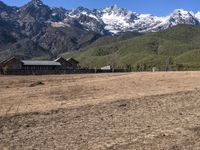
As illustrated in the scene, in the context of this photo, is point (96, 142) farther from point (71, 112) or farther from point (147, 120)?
point (71, 112)

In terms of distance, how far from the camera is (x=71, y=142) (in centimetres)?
1805

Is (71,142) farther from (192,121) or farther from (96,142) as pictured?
(192,121)

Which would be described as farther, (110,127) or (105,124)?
(105,124)

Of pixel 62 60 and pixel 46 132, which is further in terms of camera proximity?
pixel 62 60

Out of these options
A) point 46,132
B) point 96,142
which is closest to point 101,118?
point 46,132

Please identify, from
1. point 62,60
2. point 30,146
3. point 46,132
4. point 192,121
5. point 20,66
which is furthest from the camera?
point 62,60

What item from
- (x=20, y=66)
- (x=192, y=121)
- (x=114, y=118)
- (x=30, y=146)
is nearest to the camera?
(x=30, y=146)

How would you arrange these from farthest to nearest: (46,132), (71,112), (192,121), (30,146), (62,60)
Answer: (62,60), (71,112), (192,121), (46,132), (30,146)

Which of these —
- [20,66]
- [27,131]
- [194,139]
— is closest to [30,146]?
[27,131]

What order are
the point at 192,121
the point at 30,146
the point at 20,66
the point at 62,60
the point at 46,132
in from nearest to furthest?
the point at 30,146 → the point at 46,132 → the point at 192,121 → the point at 20,66 → the point at 62,60

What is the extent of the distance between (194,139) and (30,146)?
613 cm

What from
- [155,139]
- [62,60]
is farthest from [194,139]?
[62,60]

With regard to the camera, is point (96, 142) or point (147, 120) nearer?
point (96, 142)

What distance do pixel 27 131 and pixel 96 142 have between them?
393 centimetres
